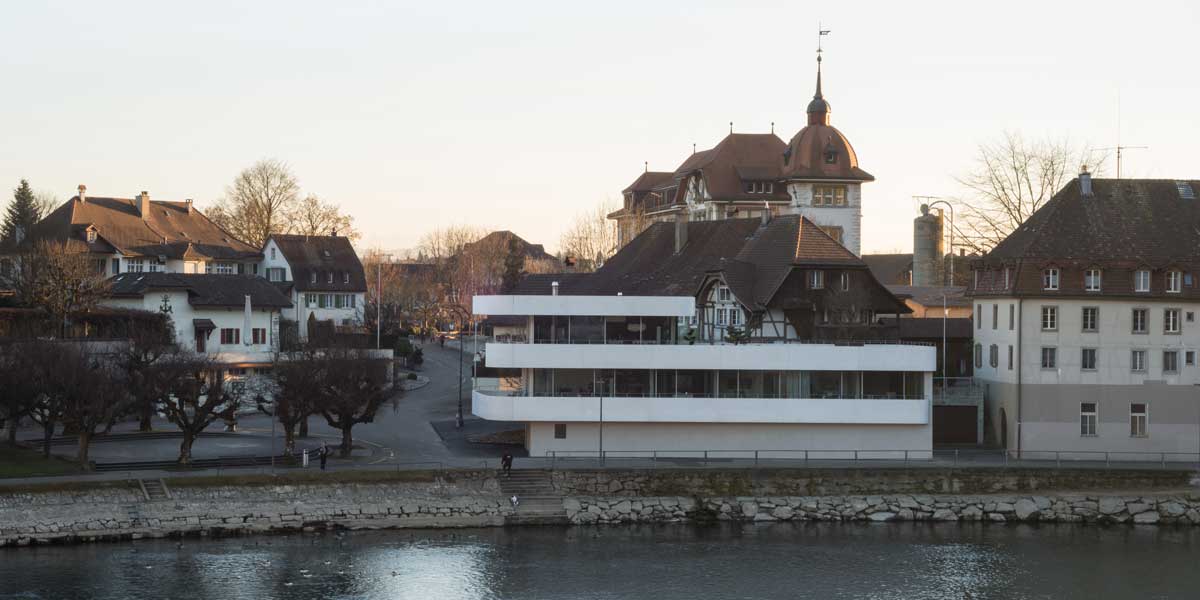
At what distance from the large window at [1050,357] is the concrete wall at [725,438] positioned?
19.9ft

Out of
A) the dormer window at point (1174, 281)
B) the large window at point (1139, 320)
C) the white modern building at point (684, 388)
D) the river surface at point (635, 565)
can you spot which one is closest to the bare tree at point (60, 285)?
the white modern building at point (684, 388)

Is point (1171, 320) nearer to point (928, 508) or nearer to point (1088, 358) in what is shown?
point (1088, 358)

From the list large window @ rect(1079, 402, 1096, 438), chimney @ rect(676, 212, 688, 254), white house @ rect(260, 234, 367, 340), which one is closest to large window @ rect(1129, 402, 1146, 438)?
large window @ rect(1079, 402, 1096, 438)

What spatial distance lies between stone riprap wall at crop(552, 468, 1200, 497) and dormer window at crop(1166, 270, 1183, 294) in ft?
29.7

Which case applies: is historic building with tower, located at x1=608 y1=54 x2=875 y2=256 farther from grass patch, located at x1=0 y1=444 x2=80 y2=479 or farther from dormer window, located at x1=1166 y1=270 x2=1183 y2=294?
grass patch, located at x1=0 y1=444 x2=80 y2=479

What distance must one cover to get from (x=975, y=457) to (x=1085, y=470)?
447 cm

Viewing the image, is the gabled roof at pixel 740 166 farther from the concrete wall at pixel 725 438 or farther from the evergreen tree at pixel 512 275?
the concrete wall at pixel 725 438

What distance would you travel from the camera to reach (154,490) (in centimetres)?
4744

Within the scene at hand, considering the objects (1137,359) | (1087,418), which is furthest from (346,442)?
(1137,359)

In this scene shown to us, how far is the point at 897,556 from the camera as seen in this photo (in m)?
46.0

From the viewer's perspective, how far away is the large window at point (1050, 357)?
58.9m

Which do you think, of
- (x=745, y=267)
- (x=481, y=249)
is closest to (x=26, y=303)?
(x=745, y=267)

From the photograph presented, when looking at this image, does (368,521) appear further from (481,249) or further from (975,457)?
(481,249)

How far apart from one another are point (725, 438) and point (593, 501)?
813 cm
